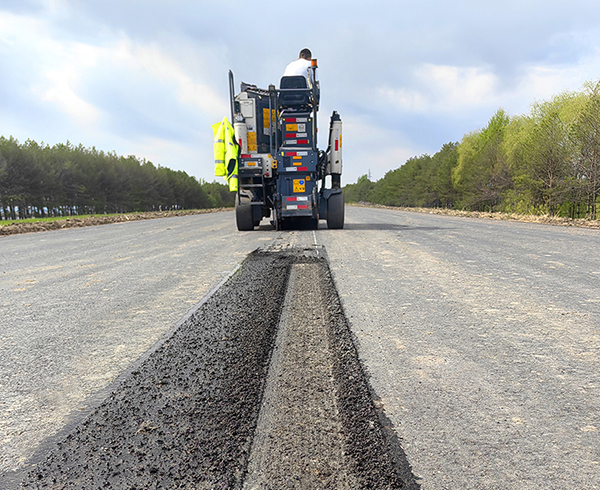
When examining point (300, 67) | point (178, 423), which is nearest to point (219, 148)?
point (300, 67)

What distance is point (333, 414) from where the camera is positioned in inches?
76.8

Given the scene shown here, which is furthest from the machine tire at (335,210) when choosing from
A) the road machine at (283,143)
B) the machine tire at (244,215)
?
the machine tire at (244,215)

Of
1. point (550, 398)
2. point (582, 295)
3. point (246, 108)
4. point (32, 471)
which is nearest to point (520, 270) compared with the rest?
point (582, 295)

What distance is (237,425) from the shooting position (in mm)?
1847

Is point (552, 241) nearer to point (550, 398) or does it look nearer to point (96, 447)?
point (550, 398)

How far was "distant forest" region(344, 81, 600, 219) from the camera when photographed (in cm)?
2650

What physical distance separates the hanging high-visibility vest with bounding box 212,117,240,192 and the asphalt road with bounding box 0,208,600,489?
559 cm

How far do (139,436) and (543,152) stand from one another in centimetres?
3596

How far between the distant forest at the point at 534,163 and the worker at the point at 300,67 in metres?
19.6

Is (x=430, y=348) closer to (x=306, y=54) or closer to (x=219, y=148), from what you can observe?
(x=219, y=148)

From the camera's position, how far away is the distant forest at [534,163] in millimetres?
26500

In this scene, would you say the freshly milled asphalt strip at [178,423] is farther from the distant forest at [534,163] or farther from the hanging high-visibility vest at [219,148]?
the distant forest at [534,163]

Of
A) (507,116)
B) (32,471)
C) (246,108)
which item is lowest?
(32,471)

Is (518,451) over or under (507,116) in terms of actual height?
under
